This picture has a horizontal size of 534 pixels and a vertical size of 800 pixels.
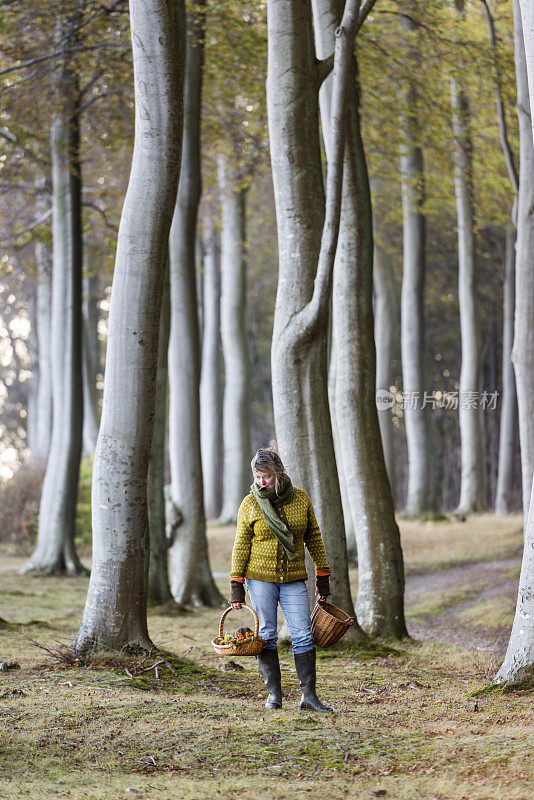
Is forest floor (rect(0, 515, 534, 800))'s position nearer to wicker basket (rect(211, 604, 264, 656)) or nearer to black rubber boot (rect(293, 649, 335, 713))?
black rubber boot (rect(293, 649, 335, 713))

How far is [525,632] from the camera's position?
19.8ft

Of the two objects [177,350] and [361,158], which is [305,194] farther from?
[177,350]

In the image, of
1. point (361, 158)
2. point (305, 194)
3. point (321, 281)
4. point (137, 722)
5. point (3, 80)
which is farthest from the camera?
point (3, 80)

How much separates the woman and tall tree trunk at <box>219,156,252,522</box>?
16.4m

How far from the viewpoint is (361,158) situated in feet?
33.1

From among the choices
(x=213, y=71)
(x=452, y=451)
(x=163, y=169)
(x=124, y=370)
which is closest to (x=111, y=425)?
(x=124, y=370)

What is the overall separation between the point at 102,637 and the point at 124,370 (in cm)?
222

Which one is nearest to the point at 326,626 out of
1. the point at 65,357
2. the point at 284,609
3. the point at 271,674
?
the point at 284,609

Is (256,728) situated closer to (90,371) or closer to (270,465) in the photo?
(270,465)

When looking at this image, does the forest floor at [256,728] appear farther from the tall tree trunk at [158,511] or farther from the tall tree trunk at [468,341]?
the tall tree trunk at [468,341]

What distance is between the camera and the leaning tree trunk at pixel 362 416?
939 centimetres

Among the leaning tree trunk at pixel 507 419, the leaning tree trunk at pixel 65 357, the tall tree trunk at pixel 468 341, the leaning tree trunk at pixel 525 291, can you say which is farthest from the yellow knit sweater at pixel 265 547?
the leaning tree trunk at pixel 507 419

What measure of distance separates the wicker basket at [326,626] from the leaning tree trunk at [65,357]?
33.7ft

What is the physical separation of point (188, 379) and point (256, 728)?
7.93 m
